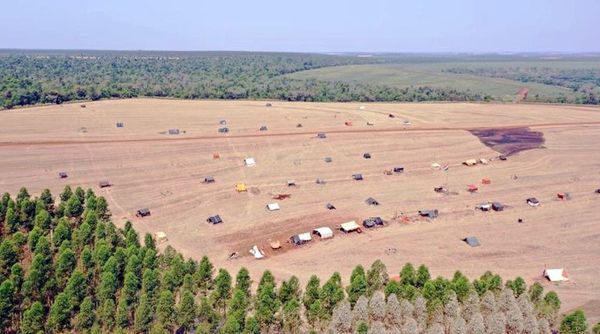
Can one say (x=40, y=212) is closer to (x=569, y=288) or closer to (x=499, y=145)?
(x=569, y=288)

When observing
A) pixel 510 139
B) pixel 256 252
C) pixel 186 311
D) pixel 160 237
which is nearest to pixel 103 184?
pixel 160 237

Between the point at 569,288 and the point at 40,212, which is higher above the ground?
the point at 40,212

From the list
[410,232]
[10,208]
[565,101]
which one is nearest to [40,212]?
[10,208]

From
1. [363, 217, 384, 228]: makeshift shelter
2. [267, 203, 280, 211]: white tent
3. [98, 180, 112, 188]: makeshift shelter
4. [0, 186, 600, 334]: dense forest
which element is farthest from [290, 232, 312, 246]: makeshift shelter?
[98, 180, 112, 188]: makeshift shelter

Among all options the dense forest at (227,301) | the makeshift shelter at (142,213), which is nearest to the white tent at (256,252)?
the dense forest at (227,301)

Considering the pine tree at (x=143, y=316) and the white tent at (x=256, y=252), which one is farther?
the white tent at (x=256, y=252)

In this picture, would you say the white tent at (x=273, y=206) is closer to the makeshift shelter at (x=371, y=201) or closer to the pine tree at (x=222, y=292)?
the makeshift shelter at (x=371, y=201)

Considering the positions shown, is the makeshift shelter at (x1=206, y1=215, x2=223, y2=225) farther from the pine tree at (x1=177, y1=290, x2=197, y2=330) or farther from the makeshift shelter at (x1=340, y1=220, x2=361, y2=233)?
the pine tree at (x1=177, y1=290, x2=197, y2=330)
